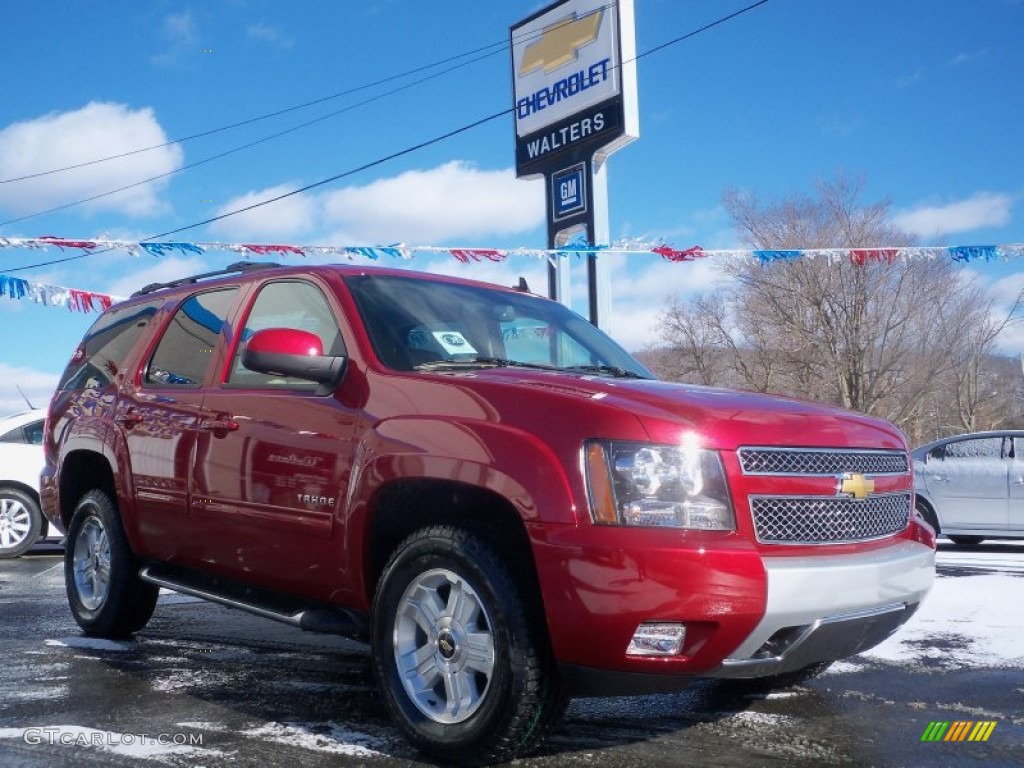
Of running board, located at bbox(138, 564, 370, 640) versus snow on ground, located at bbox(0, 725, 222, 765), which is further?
running board, located at bbox(138, 564, 370, 640)

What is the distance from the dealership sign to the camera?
1775cm

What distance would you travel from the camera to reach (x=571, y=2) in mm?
19016

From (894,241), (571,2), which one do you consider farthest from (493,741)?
(894,241)

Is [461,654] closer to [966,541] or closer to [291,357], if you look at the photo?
[291,357]

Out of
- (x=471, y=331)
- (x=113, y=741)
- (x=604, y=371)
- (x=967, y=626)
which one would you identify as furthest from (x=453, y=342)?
(x=967, y=626)

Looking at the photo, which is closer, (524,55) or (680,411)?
(680,411)

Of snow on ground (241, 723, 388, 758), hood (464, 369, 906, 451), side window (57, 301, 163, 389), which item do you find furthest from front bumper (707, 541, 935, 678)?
side window (57, 301, 163, 389)

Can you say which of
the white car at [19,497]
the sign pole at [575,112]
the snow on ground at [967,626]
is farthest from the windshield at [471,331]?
the sign pole at [575,112]

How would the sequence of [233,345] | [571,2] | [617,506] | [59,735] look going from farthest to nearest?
1. [571,2]
2. [233,345]
3. [59,735]
4. [617,506]

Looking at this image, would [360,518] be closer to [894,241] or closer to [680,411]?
[680,411]

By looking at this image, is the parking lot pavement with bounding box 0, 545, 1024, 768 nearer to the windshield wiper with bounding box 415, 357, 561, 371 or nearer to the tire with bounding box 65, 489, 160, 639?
the tire with bounding box 65, 489, 160, 639

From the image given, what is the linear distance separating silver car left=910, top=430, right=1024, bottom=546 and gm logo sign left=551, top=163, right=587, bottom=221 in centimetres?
878

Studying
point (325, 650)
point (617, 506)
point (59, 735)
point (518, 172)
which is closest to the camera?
point (617, 506)

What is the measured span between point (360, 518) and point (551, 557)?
907mm
